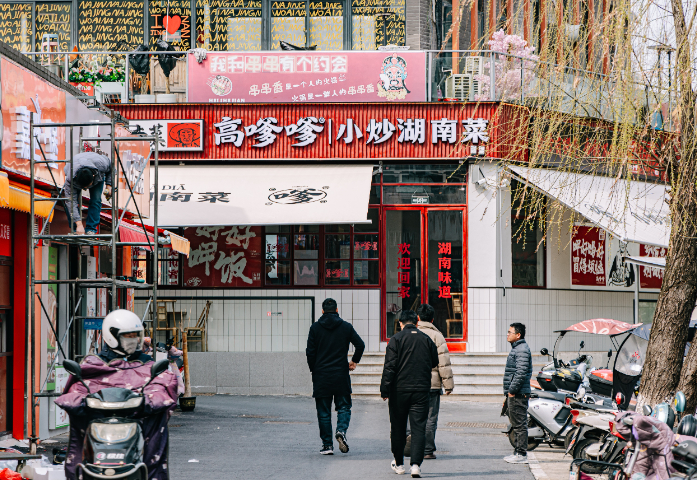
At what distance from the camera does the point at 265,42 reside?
68.9 ft

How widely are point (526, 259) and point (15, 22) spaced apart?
42.5 ft

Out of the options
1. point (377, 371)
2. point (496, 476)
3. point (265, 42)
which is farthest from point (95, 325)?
point (265, 42)

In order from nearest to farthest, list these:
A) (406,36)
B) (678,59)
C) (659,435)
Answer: (659,435)
(678,59)
(406,36)

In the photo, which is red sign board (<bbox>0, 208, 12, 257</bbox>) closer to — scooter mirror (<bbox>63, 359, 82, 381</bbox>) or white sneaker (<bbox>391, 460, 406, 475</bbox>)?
scooter mirror (<bbox>63, 359, 82, 381</bbox>)

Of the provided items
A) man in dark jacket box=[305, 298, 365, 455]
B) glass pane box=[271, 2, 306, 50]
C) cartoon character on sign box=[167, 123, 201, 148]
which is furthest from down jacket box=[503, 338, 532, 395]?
glass pane box=[271, 2, 306, 50]

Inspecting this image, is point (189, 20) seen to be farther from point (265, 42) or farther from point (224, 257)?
point (224, 257)

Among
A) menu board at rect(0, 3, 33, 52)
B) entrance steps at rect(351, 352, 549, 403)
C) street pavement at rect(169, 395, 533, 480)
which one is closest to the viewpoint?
street pavement at rect(169, 395, 533, 480)

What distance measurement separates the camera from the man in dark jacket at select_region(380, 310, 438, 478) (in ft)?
31.7

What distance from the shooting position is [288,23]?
2103 centimetres

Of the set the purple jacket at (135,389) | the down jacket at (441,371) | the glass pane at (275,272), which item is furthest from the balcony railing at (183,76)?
the purple jacket at (135,389)

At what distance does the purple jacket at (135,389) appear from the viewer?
20.6ft

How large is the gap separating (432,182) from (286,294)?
3.82 meters

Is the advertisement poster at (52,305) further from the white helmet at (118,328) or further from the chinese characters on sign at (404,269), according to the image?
the chinese characters on sign at (404,269)

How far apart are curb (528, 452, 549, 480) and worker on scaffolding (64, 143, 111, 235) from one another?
18.1 ft
